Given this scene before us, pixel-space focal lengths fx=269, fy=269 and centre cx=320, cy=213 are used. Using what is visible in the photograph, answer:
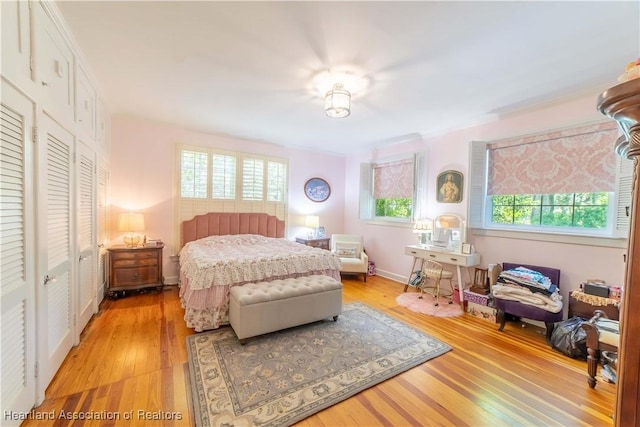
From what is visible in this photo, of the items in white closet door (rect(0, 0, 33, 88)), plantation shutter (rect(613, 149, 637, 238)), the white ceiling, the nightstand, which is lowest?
the nightstand

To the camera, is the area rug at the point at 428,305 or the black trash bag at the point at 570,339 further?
the area rug at the point at 428,305

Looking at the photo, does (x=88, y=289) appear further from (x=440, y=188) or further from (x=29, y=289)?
(x=440, y=188)

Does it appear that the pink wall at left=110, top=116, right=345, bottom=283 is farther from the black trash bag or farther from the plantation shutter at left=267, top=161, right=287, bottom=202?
the black trash bag

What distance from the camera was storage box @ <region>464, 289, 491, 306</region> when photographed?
338cm

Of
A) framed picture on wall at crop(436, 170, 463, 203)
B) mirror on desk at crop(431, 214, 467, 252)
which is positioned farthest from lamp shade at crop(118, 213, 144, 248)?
framed picture on wall at crop(436, 170, 463, 203)

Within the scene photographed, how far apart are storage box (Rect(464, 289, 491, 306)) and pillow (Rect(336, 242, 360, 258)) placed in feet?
6.85

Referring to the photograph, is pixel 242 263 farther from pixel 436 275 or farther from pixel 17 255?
pixel 436 275

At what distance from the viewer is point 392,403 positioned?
6.36 ft

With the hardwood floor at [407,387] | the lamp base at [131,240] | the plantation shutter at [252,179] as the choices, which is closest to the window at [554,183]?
the hardwood floor at [407,387]

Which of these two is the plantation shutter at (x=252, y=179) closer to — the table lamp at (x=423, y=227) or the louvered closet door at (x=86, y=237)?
the louvered closet door at (x=86, y=237)

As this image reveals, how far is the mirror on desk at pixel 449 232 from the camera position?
13.1 feet

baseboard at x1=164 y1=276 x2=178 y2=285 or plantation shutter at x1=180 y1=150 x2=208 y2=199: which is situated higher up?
plantation shutter at x1=180 y1=150 x2=208 y2=199

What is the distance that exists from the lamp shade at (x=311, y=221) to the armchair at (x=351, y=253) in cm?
47

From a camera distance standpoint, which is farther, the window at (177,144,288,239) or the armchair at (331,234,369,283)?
the armchair at (331,234,369,283)
